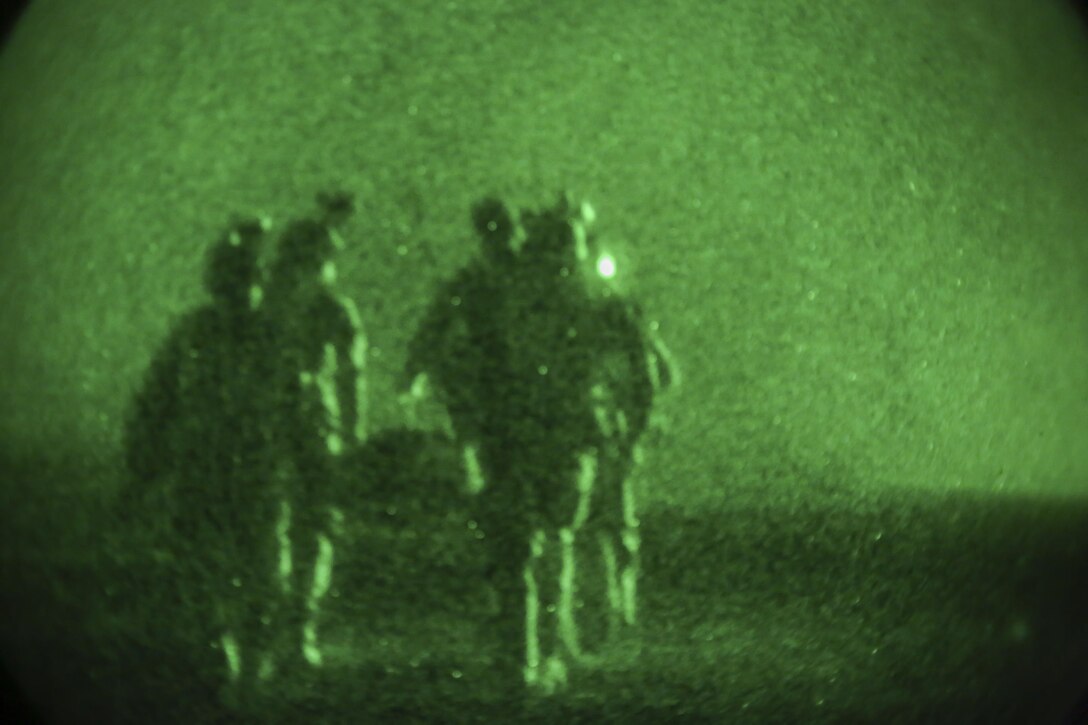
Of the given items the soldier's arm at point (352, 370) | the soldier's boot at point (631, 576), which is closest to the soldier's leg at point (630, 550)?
the soldier's boot at point (631, 576)

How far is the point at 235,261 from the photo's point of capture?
1.47ft

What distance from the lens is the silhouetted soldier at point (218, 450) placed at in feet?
1.47

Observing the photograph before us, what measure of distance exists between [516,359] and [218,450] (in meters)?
0.12

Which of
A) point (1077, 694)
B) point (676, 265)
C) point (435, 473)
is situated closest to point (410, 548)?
point (435, 473)

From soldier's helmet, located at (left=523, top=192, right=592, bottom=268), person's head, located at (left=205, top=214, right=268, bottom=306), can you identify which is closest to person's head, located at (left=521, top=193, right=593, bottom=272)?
soldier's helmet, located at (left=523, top=192, right=592, bottom=268)

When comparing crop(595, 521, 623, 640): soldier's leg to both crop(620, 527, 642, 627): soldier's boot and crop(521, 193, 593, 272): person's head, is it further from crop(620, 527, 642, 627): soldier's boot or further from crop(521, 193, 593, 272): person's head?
crop(521, 193, 593, 272): person's head

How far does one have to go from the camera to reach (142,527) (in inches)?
18.4

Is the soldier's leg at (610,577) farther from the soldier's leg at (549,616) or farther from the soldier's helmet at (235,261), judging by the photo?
the soldier's helmet at (235,261)

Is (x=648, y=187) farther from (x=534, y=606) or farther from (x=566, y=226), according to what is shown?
(x=534, y=606)

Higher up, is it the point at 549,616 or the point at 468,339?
the point at 468,339

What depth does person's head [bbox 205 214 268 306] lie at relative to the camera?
1.46 ft

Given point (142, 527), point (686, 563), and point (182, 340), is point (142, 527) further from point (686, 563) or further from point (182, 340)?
point (686, 563)

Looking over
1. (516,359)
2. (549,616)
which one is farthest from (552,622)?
(516,359)

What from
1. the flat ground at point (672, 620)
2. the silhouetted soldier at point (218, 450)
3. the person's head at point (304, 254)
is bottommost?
the flat ground at point (672, 620)
